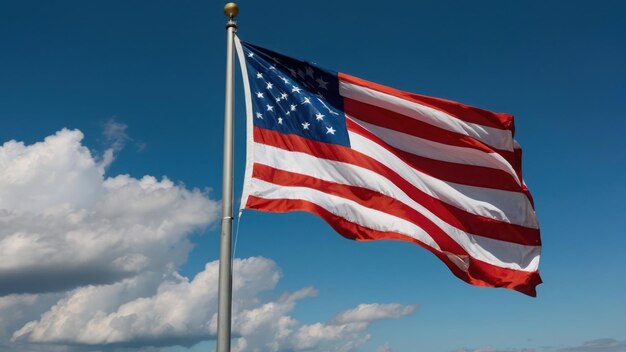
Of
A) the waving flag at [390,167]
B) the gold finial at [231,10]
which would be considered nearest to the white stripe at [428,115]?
the waving flag at [390,167]

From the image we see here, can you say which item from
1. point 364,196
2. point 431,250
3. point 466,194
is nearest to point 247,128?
point 364,196

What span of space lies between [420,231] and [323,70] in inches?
198

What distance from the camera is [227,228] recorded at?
1288cm

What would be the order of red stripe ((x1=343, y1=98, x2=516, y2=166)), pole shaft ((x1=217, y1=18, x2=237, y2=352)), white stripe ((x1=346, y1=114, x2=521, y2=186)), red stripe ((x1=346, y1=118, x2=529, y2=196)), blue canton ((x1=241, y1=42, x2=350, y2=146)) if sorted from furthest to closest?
red stripe ((x1=346, y1=118, x2=529, y2=196))
white stripe ((x1=346, y1=114, x2=521, y2=186))
red stripe ((x1=343, y1=98, x2=516, y2=166))
blue canton ((x1=241, y1=42, x2=350, y2=146))
pole shaft ((x1=217, y1=18, x2=237, y2=352))

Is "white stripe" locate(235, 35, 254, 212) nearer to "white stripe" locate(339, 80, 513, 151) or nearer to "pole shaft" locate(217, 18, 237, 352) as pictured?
"pole shaft" locate(217, 18, 237, 352)

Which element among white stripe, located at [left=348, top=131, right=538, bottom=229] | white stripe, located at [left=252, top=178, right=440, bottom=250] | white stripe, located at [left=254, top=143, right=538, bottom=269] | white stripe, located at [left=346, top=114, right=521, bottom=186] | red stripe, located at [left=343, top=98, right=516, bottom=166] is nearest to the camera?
white stripe, located at [left=252, top=178, right=440, bottom=250]

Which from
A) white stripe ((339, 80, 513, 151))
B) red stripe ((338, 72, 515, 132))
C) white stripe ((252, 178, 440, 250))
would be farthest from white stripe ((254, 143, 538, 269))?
red stripe ((338, 72, 515, 132))

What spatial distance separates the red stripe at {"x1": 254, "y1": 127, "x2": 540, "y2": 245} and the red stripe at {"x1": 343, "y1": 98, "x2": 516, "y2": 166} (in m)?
1.42

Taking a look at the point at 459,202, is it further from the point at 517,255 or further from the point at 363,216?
the point at 363,216

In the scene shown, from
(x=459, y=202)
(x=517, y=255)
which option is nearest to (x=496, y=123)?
(x=459, y=202)

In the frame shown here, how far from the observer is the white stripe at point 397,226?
14734 mm

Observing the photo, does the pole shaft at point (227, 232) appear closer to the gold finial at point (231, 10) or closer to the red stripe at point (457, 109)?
the gold finial at point (231, 10)

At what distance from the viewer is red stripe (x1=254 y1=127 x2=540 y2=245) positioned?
51.6 feet

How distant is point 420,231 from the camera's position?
16625mm
